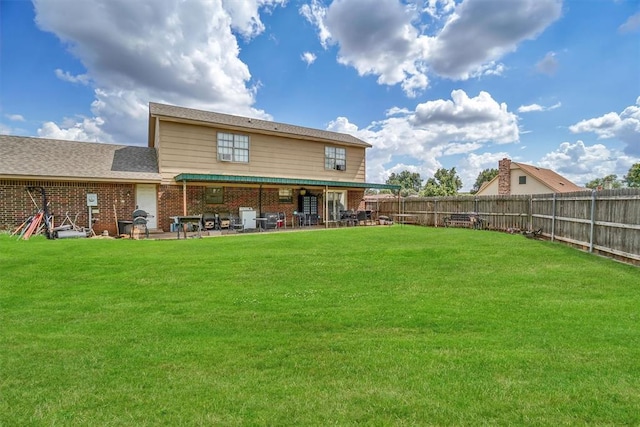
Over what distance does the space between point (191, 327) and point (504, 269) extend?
633 centimetres

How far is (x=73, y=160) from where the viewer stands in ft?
47.0

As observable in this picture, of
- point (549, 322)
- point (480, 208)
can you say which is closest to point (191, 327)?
point (549, 322)

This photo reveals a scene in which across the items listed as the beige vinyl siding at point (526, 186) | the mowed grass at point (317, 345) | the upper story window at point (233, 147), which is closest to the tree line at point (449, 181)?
the beige vinyl siding at point (526, 186)

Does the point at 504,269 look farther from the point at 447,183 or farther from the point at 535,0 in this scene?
the point at 447,183

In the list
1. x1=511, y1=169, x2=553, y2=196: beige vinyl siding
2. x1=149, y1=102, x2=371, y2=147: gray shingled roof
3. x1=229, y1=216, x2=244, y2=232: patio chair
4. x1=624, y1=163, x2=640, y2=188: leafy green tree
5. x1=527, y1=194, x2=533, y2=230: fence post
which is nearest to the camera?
x1=527, y1=194, x2=533, y2=230: fence post

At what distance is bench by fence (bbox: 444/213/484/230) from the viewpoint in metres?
17.2

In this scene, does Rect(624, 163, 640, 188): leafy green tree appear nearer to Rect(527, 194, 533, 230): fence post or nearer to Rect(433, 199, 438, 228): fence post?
Rect(433, 199, 438, 228): fence post

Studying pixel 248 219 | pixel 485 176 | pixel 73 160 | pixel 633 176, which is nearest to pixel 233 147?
pixel 248 219

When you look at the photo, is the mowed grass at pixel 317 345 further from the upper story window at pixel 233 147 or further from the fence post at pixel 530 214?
the upper story window at pixel 233 147

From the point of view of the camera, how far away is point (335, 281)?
6.11 m

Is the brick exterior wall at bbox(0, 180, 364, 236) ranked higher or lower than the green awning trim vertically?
lower

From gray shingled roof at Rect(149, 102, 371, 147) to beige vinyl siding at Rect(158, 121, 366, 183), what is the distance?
0.42 meters

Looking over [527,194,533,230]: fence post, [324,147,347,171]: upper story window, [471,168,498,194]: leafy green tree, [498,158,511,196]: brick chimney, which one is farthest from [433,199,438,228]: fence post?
[471,168,498,194]: leafy green tree

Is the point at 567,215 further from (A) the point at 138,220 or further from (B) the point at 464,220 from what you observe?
(A) the point at 138,220
